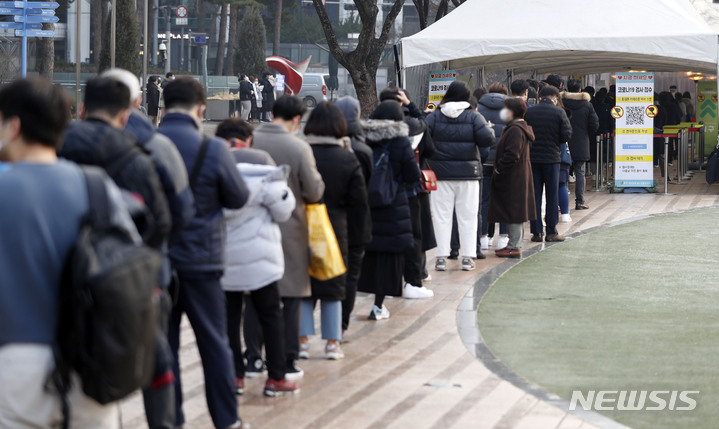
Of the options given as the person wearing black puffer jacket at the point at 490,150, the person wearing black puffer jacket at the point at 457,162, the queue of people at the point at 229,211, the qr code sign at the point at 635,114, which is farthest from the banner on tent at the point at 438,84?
the person wearing black puffer jacket at the point at 457,162

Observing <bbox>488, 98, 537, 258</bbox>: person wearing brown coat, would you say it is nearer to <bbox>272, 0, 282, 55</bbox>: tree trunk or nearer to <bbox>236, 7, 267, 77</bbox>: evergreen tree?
<bbox>236, 7, 267, 77</bbox>: evergreen tree

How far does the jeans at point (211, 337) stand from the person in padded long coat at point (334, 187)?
1643mm

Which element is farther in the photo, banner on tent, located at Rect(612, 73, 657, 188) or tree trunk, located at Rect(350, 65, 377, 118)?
tree trunk, located at Rect(350, 65, 377, 118)

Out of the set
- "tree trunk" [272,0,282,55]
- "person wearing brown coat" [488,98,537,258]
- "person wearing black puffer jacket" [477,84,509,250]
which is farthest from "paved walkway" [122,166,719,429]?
"tree trunk" [272,0,282,55]

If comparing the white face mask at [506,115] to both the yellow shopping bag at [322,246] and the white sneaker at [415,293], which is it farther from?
the yellow shopping bag at [322,246]

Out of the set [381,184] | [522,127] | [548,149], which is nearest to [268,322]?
[381,184]

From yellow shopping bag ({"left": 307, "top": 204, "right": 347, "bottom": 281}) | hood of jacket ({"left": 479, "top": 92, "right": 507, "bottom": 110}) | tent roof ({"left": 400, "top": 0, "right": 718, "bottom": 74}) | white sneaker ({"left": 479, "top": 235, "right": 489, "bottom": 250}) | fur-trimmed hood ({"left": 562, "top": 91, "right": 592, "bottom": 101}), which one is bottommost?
white sneaker ({"left": 479, "top": 235, "right": 489, "bottom": 250})

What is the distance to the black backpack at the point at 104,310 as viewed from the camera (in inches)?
123

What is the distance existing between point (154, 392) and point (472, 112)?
664 centimetres

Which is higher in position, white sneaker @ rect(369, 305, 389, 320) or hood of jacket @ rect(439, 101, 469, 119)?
hood of jacket @ rect(439, 101, 469, 119)

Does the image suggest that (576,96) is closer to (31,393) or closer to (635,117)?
(635,117)

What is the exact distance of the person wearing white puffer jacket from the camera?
5785mm

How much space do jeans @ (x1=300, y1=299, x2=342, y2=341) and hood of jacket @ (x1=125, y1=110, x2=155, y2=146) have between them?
251 centimetres

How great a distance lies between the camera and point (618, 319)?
8688mm
